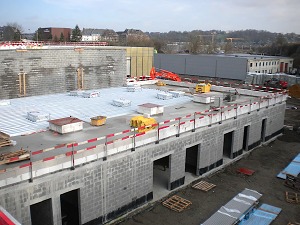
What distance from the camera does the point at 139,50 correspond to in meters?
49.2

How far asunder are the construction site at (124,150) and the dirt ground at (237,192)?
0.06 metres

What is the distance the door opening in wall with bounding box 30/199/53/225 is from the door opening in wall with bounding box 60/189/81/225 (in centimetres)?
121

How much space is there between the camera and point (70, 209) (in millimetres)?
15078

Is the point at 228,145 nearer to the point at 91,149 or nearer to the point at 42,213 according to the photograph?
the point at 91,149

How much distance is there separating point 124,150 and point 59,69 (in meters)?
14.5

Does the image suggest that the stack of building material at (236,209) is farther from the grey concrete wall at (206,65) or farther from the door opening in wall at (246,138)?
the grey concrete wall at (206,65)

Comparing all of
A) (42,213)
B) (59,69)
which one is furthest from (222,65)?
(42,213)

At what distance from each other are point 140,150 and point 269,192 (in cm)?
831

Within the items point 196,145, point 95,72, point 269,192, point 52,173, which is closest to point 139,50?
point 95,72

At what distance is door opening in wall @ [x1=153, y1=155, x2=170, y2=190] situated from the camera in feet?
61.4

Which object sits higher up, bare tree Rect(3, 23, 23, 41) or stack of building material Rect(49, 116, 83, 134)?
bare tree Rect(3, 23, 23, 41)

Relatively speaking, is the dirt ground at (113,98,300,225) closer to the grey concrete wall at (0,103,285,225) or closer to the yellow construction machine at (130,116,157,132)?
the grey concrete wall at (0,103,285,225)

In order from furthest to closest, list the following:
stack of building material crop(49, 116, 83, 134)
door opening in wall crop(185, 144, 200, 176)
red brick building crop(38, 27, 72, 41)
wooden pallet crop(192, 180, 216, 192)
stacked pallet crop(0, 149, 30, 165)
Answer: red brick building crop(38, 27, 72, 41)
door opening in wall crop(185, 144, 200, 176)
wooden pallet crop(192, 180, 216, 192)
stack of building material crop(49, 116, 83, 134)
stacked pallet crop(0, 149, 30, 165)

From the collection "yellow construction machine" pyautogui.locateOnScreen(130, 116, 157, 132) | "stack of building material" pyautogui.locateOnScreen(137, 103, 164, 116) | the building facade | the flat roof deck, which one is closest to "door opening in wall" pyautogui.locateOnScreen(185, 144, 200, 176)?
the building facade
